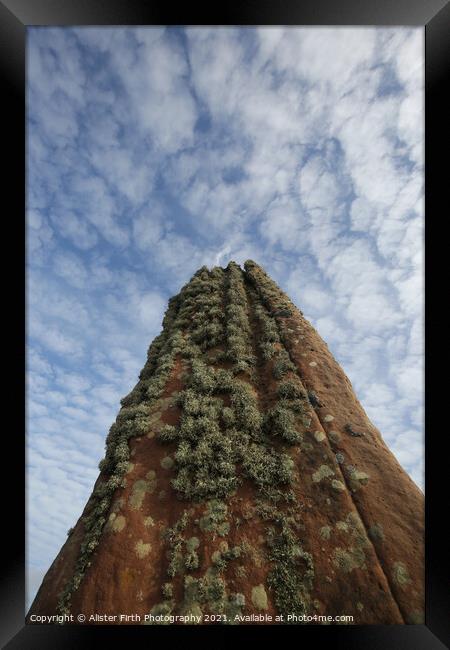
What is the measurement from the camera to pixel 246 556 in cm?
453

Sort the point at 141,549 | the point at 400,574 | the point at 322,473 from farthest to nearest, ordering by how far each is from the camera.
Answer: the point at 322,473, the point at 141,549, the point at 400,574

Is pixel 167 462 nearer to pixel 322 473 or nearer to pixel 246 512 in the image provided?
pixel 246 512

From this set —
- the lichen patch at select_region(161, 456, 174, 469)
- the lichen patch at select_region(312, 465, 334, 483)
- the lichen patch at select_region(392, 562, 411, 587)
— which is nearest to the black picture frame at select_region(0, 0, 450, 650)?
the lichen patch at select_region(392, 562, 411, 587)

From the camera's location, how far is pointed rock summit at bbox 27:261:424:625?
4.14m

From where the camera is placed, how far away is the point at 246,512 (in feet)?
16.4

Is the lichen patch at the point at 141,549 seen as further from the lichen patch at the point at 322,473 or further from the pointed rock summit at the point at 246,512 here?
the lichen patch at the point at 322,473

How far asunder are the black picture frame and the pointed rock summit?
0.66ft

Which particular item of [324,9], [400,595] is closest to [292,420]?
[400,595]
